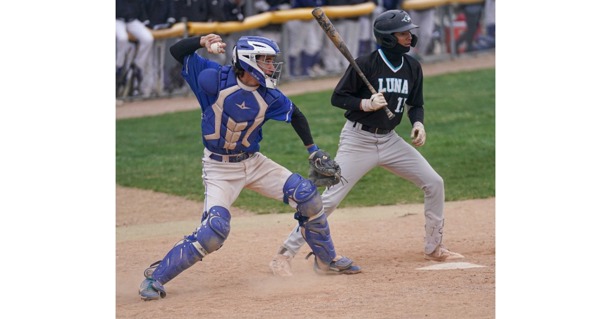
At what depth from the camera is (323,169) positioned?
7266 millimetres

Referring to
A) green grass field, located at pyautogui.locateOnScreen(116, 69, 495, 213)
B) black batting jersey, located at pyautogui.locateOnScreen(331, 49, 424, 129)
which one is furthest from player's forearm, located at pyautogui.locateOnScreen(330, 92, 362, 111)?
green grass field, located at pyautogui.locateOnScreen(116, 69, 495, 213)

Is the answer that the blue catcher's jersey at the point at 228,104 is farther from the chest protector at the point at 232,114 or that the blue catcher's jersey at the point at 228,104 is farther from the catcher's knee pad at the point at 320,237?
the catcher's knee pad at the point at 320,237

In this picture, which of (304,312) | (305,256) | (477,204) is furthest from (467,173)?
(304,312)

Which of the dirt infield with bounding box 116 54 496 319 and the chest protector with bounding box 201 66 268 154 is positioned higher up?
the chest protector with bounding box 201 66 268 154

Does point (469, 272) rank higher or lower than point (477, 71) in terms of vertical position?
lower

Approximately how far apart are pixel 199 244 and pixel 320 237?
0.96 meters

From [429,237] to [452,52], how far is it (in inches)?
475

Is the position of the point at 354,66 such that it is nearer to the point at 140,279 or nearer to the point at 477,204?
the point at 140,279

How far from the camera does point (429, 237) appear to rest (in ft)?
26.4

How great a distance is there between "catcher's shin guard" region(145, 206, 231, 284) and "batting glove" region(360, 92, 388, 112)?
1220 millimetres

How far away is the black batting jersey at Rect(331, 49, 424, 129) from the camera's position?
7551 mm

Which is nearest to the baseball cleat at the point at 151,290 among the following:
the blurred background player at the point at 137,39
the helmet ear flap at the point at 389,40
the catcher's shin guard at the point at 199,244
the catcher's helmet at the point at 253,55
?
the catcher's shin guard at the point at 199,244

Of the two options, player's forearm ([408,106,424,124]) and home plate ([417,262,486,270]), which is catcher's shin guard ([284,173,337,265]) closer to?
home plate ([417,262,486,270])

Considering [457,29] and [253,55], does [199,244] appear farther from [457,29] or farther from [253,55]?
[457,29]
